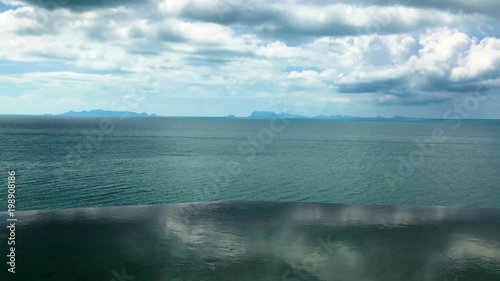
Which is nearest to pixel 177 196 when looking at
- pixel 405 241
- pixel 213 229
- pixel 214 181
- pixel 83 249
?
pixel 214 181

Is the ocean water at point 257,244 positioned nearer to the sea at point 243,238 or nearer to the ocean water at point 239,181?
the sea at point 243,238

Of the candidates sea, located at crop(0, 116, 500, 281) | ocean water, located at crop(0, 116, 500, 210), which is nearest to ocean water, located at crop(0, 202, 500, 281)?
sea, located at crop(0, 116, 500, 281)

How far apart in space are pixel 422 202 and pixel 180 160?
159 ft

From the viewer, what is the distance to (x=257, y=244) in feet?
A: 71.2

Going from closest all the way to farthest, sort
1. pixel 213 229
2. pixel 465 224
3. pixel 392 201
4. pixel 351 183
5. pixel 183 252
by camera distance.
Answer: pixel 183 252 → pixel 213 229 → pixel 465 224 → pixel 392 201 → pixel 351 183

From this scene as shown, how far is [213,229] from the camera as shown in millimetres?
24453

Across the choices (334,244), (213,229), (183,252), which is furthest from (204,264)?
(334,244)

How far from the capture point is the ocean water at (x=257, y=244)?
1798 cm

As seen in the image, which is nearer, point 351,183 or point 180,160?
point 351,183

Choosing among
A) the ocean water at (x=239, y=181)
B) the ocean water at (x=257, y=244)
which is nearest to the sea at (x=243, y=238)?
the ocean water at (x=257, y=244)

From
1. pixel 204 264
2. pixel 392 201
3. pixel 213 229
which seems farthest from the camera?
pixel 392 201

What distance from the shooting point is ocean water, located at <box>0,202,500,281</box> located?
18.0 metres

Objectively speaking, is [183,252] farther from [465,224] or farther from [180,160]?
[180,160]

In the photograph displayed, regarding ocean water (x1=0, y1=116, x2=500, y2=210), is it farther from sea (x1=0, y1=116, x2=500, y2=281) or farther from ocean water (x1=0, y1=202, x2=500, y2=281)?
ocean water (x1=0, y1=202, x2=500, y2=281)
